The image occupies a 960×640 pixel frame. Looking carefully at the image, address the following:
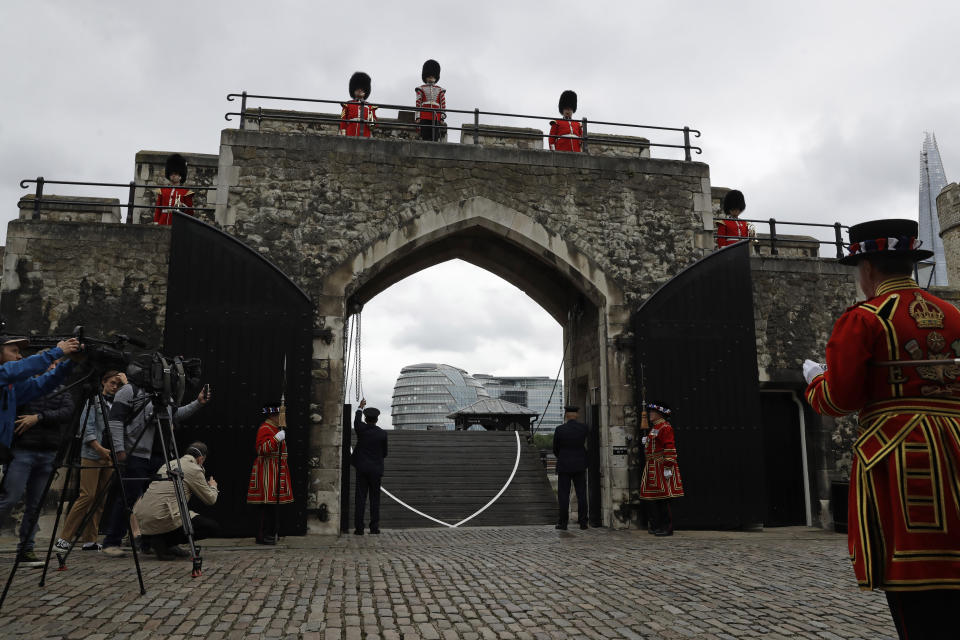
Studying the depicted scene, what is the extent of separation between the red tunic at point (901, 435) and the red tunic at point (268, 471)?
20.6 feet

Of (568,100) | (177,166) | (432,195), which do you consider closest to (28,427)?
(177,166)

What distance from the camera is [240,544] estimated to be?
7707 millimetres

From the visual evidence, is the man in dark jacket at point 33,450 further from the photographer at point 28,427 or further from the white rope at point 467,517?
the white rope at point 467,517

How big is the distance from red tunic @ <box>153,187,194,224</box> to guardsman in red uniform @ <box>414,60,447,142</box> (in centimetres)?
360

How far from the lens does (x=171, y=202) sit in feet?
31.0

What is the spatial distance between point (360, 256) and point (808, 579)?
20.9ft

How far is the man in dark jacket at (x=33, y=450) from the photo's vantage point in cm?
545

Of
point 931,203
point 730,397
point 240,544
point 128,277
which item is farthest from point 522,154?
point 931,203

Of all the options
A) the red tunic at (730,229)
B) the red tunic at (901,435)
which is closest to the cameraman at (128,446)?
the red tunic at (901,435)

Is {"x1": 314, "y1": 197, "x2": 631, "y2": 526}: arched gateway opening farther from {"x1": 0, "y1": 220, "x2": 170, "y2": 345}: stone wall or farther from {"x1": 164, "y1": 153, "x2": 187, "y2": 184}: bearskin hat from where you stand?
{"x1": 164, "y1": 153, "x2": 187, "y2": 184}: bearskin hat

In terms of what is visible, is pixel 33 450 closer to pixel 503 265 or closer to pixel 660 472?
pixel 660 472

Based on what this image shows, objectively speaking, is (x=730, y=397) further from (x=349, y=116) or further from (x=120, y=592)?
(x=120, y=592)

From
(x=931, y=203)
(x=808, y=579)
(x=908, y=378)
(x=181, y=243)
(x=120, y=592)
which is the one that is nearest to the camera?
(x=908, y=378)

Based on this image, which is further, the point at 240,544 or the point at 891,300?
the point at 240,544
